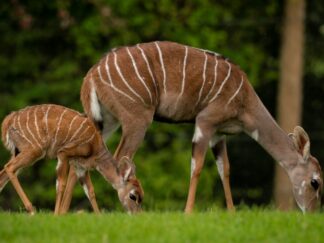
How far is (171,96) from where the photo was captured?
455 inches

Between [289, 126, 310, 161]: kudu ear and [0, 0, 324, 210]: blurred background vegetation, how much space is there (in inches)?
261

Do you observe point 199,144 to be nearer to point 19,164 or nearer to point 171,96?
point 171,96

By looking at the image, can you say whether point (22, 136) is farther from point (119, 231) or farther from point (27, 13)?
point (27, 13)

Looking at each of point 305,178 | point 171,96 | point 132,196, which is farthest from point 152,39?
point 132,196

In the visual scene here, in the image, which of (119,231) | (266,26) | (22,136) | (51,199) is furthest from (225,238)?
(266,26)

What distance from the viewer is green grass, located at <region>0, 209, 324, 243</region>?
8.62 metres

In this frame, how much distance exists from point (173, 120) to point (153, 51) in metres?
0.71

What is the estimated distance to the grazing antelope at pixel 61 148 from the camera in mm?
11055

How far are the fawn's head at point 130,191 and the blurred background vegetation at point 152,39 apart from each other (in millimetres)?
7067

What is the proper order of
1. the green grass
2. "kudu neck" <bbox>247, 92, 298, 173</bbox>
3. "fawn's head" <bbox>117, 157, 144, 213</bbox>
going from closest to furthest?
the green grass, "fawn's head" <bbox>117, 157, 144, 213</bbox>, "kudu neck" <bbox>247, 92, 298, 173</bbox>

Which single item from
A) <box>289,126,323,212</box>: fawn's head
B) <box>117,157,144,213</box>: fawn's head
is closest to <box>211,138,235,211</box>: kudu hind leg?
<box>289,126,323,212</box>: fawn's head

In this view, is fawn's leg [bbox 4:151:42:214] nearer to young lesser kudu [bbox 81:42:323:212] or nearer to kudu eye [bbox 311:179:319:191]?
young lesser kudu [bbox 81:42:323:212]

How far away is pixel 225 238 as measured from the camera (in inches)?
341

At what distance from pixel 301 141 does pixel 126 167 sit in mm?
2022
